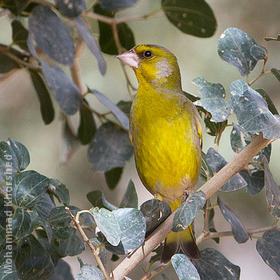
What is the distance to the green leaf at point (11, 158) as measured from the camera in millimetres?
1708

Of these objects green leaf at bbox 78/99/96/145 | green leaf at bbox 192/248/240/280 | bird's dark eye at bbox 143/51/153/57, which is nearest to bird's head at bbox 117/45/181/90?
bird's dark eye at bbox 143/51/153/57

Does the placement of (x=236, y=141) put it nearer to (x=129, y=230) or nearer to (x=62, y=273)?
(x=129, y=230)

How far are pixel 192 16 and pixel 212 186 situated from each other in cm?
111

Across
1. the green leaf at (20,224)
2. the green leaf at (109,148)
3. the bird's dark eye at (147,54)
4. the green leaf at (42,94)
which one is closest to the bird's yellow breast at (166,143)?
the green leaf at (109,148)

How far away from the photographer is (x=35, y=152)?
4027mm

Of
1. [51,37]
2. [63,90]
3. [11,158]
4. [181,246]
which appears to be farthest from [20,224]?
[51,37]

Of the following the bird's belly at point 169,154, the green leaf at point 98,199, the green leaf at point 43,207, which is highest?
the green leaf at point 43,207

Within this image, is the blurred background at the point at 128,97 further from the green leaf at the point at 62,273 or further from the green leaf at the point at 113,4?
the green leaf at the point at 62,273

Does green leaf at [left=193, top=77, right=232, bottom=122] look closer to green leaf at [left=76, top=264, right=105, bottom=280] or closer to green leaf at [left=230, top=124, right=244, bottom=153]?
green leaf at [left=230, top=124, right=244, bottom=153]

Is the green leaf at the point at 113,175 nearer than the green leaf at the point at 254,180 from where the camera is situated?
No

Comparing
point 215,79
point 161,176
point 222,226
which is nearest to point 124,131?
point 161,176

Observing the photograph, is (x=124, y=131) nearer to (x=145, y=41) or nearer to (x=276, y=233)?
(x=276, y=233)

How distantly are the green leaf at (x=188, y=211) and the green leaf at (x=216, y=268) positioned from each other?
1.02 feet

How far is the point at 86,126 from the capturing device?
8.86ft
